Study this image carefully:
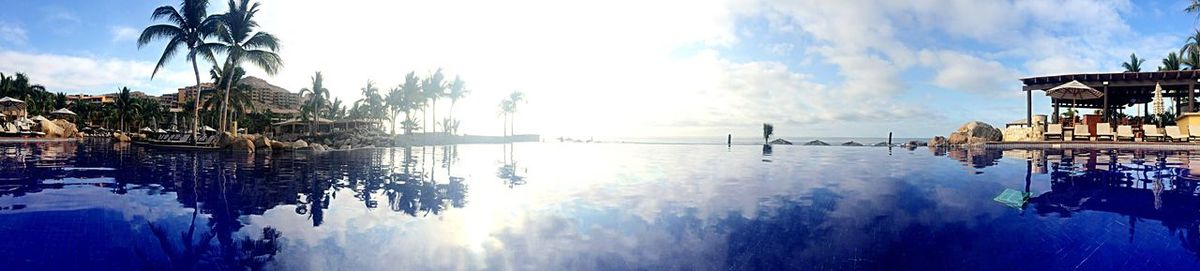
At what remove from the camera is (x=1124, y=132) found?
25.0 meters

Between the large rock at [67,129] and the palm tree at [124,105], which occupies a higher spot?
the palm tree at [124,105]

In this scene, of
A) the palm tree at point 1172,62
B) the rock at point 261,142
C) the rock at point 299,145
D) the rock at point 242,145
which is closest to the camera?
the rock at point 242,145

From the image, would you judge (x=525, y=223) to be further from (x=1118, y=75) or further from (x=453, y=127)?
(x=453, y=127)

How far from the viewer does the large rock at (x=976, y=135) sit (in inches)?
1146

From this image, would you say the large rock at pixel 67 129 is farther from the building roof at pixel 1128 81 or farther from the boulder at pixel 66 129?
the building roof at pixel 1128 81

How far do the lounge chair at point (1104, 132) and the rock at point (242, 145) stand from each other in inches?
1545

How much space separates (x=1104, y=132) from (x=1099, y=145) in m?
2.50

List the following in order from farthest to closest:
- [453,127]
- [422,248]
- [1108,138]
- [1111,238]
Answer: [453,127]
[1108,138]
[1111,238]
[422,248]

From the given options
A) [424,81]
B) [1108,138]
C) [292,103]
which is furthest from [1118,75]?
[292,103]

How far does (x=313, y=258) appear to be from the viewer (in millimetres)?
5383

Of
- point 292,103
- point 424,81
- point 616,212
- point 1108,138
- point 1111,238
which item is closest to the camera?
point 1111,238

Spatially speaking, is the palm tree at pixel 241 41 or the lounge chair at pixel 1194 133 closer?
the lounge chair at pixel 1194 133

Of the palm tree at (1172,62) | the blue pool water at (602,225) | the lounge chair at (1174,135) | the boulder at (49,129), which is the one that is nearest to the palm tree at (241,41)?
the blue pool water at (602,225)

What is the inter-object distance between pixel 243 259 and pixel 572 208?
4.25 metres
